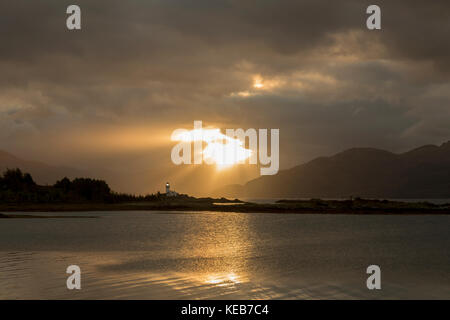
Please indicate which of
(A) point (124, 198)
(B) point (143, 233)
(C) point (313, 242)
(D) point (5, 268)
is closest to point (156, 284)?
(D) point (5, 268)

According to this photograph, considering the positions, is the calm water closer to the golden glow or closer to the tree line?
the golden glow

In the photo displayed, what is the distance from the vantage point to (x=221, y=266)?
2439 centimetres

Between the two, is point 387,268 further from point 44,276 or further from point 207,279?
point 44,276

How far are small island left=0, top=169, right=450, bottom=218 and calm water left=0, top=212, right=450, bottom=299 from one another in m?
55.2

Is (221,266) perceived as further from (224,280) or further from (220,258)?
(224,280)

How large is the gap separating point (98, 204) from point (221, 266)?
8976cm

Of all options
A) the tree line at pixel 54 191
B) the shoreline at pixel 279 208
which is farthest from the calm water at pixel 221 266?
the tree line at pixel 54 191

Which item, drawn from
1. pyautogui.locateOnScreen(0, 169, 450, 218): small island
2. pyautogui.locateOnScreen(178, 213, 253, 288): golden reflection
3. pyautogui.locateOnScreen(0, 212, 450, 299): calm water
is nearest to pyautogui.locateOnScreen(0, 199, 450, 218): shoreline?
pyautogui.locateOnScreen(0, 169, 450, 218): small island

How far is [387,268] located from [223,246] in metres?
14.4

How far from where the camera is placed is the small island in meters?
94.2

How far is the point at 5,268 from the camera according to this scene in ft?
74.8

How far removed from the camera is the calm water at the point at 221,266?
57.8ft

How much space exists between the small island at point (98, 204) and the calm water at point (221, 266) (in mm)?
55176

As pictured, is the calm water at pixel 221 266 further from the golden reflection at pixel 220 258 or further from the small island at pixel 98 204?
the small island at pixel 98 204
